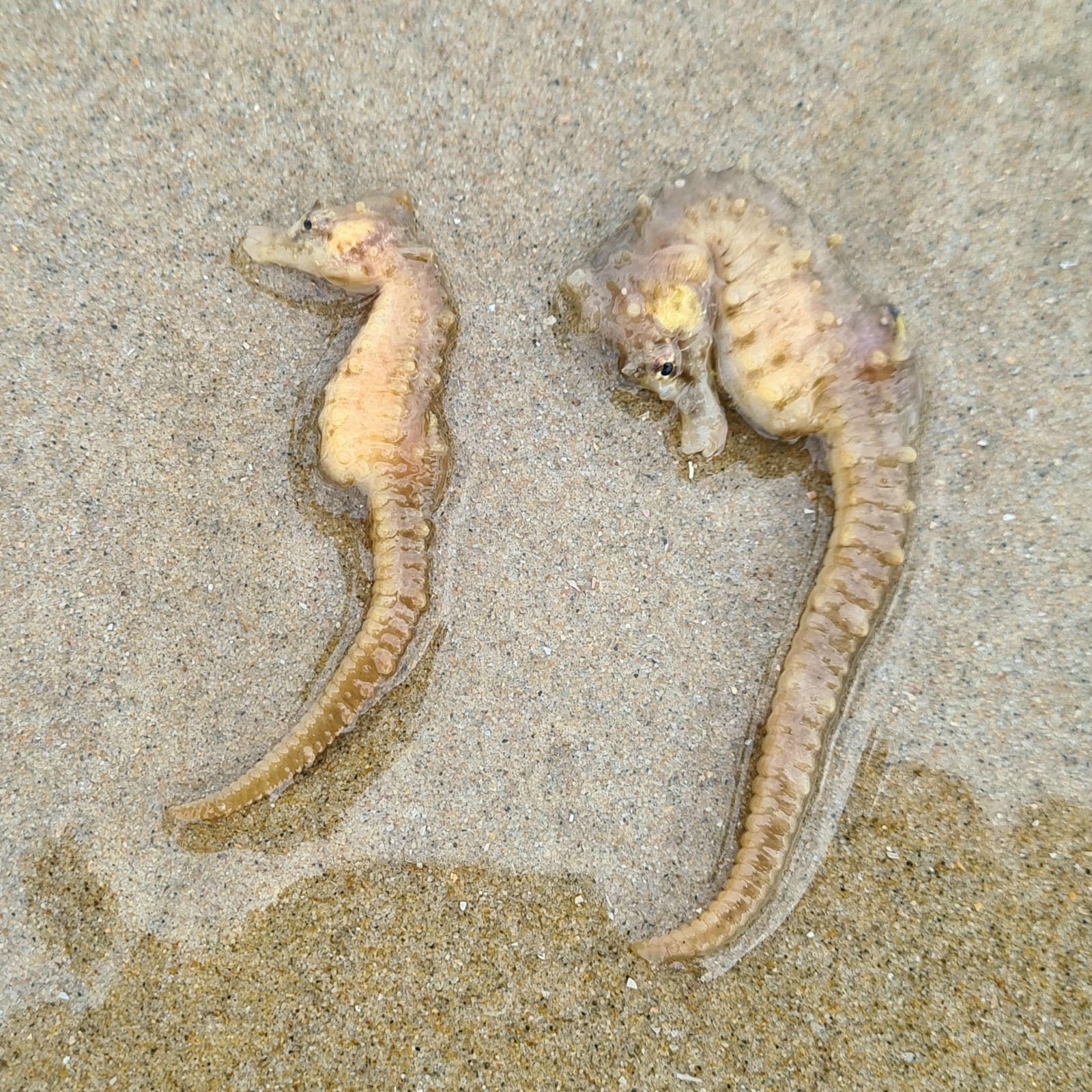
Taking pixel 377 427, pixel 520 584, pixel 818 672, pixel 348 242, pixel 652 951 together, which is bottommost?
pixel 652 951

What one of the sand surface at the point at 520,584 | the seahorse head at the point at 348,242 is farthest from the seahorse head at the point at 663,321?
the seahorse head at the point at 348,242

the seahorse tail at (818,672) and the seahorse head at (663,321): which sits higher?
the seahorse head at (663,321)

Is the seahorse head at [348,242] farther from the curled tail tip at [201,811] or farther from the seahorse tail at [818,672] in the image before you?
the curled tail tip at [201,811]

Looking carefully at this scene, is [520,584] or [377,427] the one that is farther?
[520,584]

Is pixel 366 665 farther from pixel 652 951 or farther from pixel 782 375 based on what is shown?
pixel 782 375

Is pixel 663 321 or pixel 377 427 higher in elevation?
pixel 663 321

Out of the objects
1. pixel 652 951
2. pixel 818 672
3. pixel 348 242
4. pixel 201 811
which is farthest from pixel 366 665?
pixel 818 672

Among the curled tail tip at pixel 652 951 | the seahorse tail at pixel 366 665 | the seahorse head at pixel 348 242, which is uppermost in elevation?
the seahorse head at pixel 348 242

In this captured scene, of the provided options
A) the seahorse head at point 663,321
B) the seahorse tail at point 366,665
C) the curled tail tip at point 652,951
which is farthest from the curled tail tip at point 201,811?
the seahorse head at point 663,321
